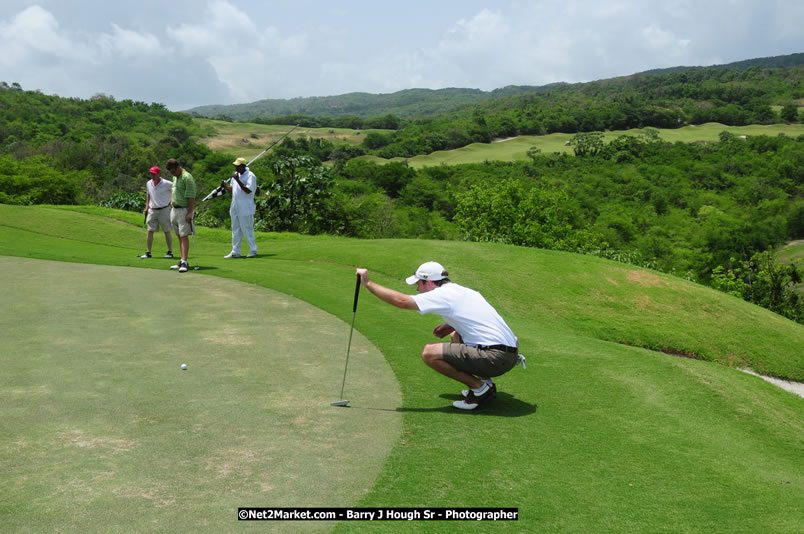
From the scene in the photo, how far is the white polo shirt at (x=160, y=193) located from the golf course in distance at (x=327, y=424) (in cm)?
287

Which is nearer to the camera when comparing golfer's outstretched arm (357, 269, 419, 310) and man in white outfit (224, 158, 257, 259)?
golfer's outstretched arm (357, 269, 419, 310)

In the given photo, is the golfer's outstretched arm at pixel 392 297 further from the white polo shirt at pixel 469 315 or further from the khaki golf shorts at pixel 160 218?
the khaki golf shorts at pixel 160 218

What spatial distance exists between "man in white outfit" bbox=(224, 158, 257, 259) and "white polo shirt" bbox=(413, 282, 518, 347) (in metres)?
12.1

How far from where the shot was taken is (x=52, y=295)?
39.0 ft

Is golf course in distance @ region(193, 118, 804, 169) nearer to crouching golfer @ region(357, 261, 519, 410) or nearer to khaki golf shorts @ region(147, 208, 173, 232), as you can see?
khaki golf shorts @ region(147, 208, 173, 232)

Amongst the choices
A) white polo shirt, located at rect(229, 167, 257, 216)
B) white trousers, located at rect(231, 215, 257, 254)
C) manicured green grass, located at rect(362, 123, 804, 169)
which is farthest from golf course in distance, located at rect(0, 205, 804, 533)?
manicured green grass, located at rect(362, 123, 804, 169)

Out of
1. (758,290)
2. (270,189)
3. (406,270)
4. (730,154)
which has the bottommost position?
(758,290)

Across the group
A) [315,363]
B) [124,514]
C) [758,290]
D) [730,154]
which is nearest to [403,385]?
[315,363]

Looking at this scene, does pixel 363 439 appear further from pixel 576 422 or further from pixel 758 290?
pixel 758 290

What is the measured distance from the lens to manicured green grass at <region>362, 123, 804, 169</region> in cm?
16675

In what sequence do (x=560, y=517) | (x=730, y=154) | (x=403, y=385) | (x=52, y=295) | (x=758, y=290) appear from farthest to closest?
1. (x=730, y=154)
2. (x=758, y=290)
3. (x=52, y=295)
4. (x=403, y=385)
5. (x=560, y=517)

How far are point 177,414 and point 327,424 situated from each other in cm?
156

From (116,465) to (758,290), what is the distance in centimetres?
4825

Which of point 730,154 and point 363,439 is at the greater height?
point 730,154
